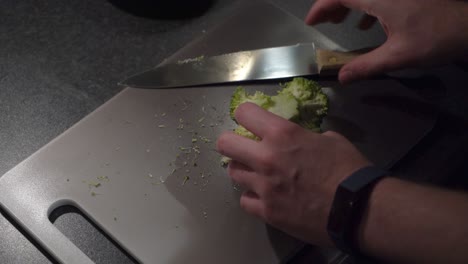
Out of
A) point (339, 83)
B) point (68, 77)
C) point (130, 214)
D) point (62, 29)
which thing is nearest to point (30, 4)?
point (62, 29)

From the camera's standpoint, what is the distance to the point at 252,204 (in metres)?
1.17

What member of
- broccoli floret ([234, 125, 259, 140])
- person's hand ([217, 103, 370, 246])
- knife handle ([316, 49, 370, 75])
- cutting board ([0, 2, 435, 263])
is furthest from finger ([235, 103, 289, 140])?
knife handle ([316, 49, 370, 75])

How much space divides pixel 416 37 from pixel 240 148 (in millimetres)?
529

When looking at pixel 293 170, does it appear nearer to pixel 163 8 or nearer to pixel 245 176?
pixel 245 176

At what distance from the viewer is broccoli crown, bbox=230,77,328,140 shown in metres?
1.32

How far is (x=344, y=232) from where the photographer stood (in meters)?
1.03

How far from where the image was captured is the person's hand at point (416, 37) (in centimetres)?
129

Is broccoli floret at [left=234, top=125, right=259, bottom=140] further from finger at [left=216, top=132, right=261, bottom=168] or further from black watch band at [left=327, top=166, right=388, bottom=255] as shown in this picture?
black watch band at [left=327, top=166, right=388, bottom=255]

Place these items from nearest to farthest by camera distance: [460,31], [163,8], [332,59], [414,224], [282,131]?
[414,224] < [282,131] < [460,31] < [332,59] < [163,8]

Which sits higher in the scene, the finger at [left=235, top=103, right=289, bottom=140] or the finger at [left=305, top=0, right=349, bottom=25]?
the finger at [left=305, top=0, right=349, bottom=25]

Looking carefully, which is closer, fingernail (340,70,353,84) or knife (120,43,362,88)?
fingernail (340,70,353,84)

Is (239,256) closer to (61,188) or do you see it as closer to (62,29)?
(61,188)

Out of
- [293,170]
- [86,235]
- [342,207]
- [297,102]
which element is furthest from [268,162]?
[86,235]

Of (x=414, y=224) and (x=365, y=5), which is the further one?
(x=365, y=5)
